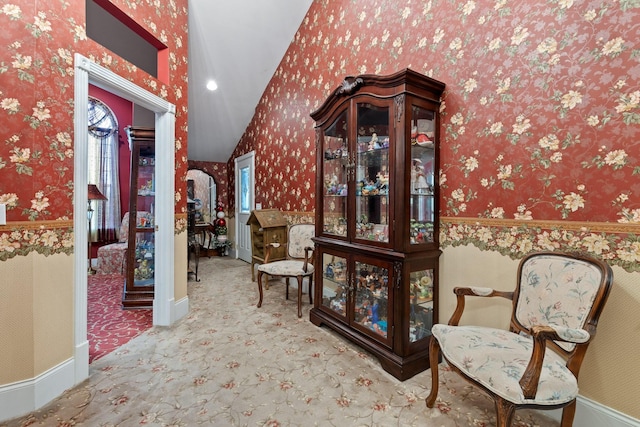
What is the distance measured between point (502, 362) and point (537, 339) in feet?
0.69

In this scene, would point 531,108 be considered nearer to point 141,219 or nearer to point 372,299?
point 372,299

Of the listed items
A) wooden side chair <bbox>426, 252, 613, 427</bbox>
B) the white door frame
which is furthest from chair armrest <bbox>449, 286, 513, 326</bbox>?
the white door frame

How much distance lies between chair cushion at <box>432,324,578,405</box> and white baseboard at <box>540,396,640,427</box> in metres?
0.29

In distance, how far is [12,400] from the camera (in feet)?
5.20

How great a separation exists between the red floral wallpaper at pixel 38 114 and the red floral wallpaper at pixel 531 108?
238 centimetres

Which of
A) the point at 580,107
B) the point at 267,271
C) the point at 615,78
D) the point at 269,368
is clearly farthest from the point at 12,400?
the point at 615,78

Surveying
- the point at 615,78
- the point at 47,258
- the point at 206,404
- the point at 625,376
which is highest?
the point at 615,78

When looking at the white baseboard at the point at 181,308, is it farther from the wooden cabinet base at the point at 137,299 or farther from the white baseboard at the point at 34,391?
the white baseboard at the point at 34,391

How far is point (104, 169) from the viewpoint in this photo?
5.13 m

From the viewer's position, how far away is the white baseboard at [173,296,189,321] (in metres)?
2.90

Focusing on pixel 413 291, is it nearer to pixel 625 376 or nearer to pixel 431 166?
pixel 431 166

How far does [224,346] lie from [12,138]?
1.93 meters

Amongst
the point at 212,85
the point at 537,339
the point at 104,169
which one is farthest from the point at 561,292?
the point at 104,169

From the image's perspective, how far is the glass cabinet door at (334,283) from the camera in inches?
98.3
